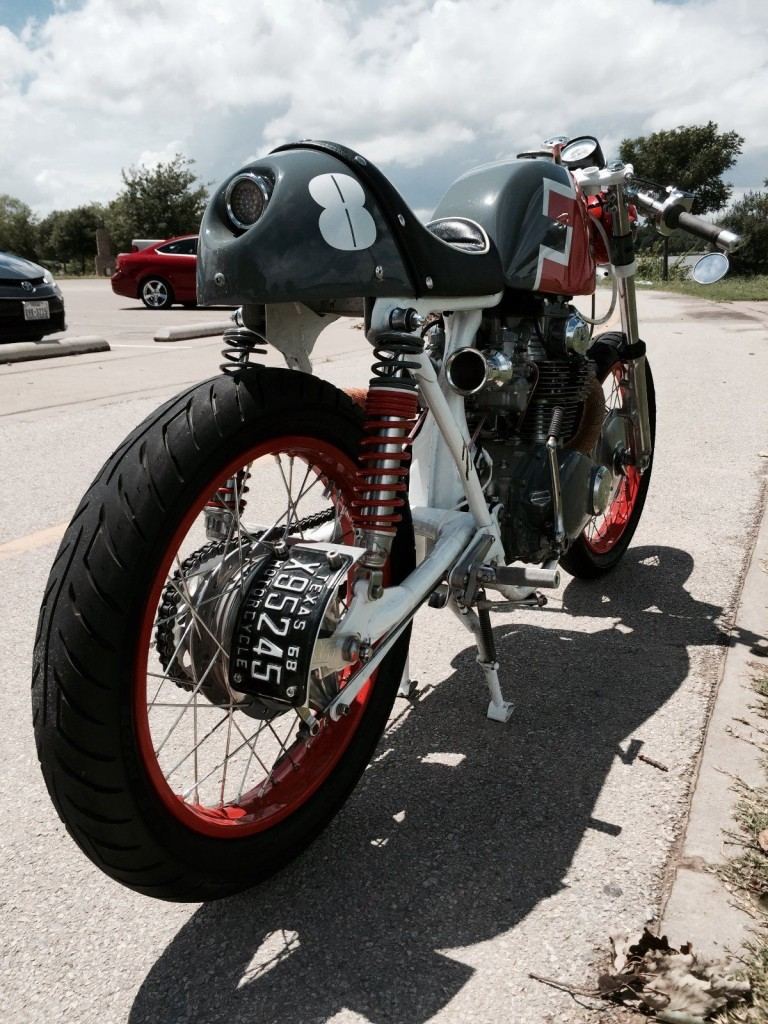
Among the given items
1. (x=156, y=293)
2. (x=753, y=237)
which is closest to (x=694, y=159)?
(x=753, y=237)

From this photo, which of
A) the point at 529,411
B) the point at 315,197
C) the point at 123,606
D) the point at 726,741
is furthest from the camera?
the point at 529,411

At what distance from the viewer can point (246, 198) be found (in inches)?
77.9

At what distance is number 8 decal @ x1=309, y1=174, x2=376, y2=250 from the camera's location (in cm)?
196

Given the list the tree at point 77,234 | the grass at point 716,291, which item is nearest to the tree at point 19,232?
the tree at point 77,234

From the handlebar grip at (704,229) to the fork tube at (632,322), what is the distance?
166 millimetres

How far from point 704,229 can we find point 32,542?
3.06 m

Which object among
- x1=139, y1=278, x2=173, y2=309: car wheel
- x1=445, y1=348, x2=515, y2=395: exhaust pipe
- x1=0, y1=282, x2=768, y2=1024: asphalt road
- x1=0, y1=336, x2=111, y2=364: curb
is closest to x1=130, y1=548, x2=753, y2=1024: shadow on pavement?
x1=0, y1=282, x2=768, y2=1024: asphalt road

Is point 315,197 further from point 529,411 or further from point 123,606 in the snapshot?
point 529,411

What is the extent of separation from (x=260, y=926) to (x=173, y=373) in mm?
7558

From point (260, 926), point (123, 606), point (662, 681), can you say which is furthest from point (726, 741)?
point (123, 606)

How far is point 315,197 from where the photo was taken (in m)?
1.95

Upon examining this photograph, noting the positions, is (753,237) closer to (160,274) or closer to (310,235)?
(160,274)

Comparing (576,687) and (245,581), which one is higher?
(245,581)

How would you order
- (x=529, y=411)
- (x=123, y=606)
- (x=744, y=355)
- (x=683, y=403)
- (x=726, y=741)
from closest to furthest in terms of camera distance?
(x=123, y=606), (x=726, y=741), (x=529, y=411), (x=683, y=403), (x=744, y=355)
